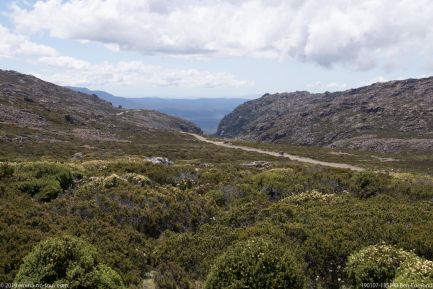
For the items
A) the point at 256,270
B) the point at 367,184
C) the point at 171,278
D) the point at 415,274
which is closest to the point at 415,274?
the point at 415,274

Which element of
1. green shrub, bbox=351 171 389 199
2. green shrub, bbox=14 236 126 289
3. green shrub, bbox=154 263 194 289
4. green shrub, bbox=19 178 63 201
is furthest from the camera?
green shrub, bbox=351 171 389 199

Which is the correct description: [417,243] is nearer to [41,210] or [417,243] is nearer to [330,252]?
[330,252]

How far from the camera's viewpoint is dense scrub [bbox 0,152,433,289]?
35.3ft

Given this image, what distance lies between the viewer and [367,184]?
21.7 meters

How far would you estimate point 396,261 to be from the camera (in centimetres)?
1037

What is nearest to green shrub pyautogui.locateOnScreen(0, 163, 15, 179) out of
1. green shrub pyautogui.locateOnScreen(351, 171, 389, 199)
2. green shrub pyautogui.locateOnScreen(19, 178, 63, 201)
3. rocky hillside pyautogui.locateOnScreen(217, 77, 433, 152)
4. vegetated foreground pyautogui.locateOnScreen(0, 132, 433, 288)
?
vegetated foreground pyautogui.locateOnScreen(0, 132, 433, 288)

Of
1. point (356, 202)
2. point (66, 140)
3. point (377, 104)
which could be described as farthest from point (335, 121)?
point (356, 202)

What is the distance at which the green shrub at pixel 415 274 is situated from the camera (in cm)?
901

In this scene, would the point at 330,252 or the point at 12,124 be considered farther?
the point at 12,124

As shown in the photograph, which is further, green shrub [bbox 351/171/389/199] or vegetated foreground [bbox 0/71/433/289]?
green shrub [bbox 351/171/389/199]

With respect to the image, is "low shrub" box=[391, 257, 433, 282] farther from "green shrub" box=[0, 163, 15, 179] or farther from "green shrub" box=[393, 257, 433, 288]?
"green shrub" box=[0, 163, 15, 179]

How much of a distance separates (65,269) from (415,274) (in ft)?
25.2

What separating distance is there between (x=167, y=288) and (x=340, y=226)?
20.6 ft

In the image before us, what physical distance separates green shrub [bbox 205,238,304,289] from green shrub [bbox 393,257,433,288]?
7.04ft
